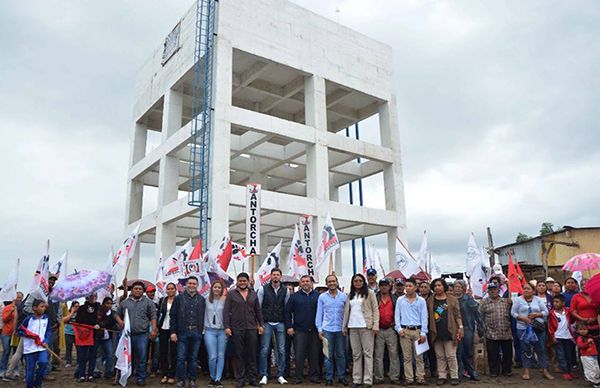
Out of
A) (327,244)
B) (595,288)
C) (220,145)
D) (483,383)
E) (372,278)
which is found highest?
(220,145)

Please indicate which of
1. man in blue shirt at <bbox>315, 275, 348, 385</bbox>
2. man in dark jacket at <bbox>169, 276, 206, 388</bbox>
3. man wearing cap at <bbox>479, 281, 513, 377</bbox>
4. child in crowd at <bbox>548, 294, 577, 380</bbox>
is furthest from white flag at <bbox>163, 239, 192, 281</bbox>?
child in crowd at <bbox>548, 294, 577, 380</bbox>

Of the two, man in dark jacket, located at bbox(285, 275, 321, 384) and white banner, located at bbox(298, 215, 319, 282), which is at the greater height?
white banner, located at bbox(298, 215, 319, 282)

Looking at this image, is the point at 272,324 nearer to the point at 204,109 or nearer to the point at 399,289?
the point at 399,289

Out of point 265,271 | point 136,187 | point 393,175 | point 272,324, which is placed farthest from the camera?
point 136,187

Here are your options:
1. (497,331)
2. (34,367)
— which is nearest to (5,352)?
(34,367)

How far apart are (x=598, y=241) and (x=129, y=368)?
27.5 metres

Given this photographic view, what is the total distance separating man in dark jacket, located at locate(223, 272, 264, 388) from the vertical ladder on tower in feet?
37.6

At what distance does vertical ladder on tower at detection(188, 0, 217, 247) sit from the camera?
2059 centimetres

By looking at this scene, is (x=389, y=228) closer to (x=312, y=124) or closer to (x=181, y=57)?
(x=312, y=124)

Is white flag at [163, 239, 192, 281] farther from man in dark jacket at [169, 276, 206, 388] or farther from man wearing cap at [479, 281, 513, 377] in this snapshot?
man wearing cap at [479, 281, 513, 377]

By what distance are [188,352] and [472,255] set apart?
7357 mm

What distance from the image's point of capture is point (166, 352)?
938cm

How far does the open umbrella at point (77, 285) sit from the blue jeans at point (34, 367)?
108cm

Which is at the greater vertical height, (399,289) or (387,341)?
(399,289)
